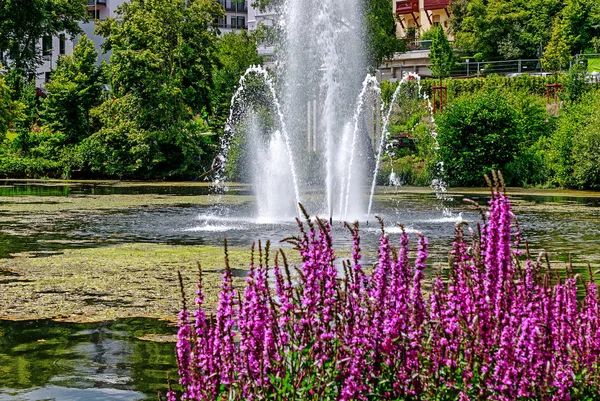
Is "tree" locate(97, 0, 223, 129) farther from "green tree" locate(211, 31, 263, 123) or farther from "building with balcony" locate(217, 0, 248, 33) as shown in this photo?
"building with balcony" locate(217, 0, 248, 33)

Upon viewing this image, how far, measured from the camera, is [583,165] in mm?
42750

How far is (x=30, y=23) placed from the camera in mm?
73500

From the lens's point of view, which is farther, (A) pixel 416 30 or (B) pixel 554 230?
(A) pixel 416 30

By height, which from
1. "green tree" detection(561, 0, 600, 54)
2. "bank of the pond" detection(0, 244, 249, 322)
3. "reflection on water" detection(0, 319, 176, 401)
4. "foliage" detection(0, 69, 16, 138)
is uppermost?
"green tree" detection(561, 0, 600, 54)

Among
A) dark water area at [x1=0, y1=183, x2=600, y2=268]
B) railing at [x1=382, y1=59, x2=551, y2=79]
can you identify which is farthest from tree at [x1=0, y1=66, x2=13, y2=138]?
railing at [x1=382, y1=59, x2=551, y2=79]

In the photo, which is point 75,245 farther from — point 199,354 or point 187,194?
point 187,194

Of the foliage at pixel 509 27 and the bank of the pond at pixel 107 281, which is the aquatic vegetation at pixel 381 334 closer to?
the bank of the pond at pixel 107 281

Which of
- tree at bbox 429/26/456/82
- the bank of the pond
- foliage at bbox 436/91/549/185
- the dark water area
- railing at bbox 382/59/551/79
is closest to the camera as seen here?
the bank of the pond

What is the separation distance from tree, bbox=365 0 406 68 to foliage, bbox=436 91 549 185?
1850cm

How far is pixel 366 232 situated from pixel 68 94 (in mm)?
39416

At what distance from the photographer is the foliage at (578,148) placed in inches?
1672

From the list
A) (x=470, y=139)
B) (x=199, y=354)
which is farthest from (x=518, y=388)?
(x=470, y=139)

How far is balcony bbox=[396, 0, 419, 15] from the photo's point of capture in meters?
99.8

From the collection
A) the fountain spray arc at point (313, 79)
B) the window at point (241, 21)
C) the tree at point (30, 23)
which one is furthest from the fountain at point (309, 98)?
the window at point (241, 21)
